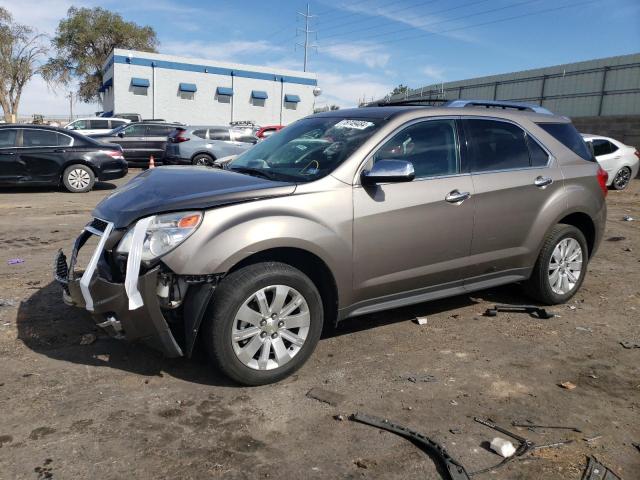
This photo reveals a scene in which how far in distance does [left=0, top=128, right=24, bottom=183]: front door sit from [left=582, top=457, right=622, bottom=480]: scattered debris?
12103mm

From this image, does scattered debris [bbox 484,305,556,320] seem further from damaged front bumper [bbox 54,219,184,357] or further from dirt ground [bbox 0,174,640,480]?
damaged front bumper [bbox 54,219,184,357]

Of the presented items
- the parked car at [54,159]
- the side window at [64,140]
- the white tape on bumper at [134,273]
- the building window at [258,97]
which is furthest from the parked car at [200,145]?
the building window at [258,97]

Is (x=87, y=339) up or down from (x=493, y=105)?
down

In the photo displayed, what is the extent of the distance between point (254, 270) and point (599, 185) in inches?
149

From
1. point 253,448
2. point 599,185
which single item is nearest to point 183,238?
point 253,448

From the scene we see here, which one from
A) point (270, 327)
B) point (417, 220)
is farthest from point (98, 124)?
point (270, 327)

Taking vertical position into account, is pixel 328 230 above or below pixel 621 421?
above

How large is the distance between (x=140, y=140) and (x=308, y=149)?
53.0 feet

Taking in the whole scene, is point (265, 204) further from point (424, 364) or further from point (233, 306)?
point (424, 364)

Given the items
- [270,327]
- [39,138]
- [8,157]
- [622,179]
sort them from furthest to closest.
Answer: [622,179] < [39,138] < [8,157] < [270,327]

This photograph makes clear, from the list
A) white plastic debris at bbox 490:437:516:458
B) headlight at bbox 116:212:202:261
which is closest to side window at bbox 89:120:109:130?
headlight at bbox 116:212:202:261

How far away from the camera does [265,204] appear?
353 cm

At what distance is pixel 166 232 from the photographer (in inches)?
130

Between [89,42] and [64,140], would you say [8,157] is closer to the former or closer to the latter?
[64,140]
